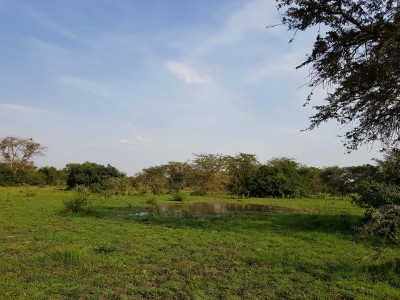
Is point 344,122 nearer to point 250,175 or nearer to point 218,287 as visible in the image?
point 218,287

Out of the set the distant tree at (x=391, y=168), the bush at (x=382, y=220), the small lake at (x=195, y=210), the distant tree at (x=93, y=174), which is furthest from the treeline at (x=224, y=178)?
the bush at (x=382, y=220)

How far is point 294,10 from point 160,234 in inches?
309

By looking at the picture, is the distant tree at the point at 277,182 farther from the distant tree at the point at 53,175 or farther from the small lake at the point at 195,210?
the distant tree at the point at 53,175

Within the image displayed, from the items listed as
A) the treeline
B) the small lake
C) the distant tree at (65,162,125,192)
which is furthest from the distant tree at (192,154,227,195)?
the small lake

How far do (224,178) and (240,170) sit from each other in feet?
10.6

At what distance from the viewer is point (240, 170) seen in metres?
40.3

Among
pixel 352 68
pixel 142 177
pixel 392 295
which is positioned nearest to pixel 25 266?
pixel 392 295

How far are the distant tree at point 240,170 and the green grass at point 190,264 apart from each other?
2615 centimetres

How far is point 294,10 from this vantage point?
6.61 metres

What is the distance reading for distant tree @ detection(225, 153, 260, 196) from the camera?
3897 centimetres

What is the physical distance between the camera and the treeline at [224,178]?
35656 millimetres

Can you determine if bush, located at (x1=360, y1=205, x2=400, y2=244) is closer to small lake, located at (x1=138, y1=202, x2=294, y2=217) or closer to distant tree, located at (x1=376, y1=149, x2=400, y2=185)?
distant tree, located at (x1=376, y1=149, x2=400, y2=185)

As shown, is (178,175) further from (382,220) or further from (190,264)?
(382,220)

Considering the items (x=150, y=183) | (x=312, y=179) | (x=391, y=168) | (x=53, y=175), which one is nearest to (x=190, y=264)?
(x=391, y=168)
